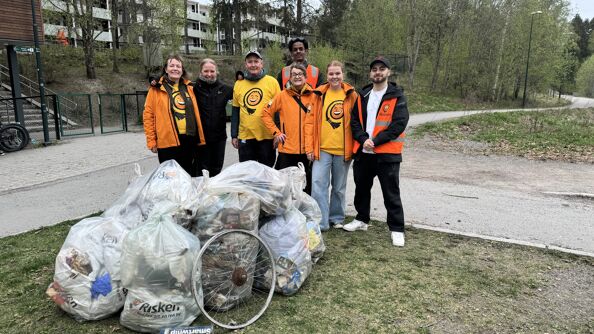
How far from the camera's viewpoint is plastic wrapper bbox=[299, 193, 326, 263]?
3.80m

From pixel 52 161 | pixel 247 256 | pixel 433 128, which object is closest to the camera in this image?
pixel 247 256

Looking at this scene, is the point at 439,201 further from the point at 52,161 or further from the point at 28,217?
the point at 52,161

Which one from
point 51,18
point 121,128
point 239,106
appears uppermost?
point 51,18

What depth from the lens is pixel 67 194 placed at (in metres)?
6.71

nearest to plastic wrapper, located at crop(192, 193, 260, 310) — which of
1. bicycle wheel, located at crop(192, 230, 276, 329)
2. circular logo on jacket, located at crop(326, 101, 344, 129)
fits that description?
bicycle wheel, located at crop(192, 230, 276, 329)

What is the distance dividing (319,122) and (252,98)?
77 cm

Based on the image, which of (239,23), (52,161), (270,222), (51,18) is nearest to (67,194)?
(52,161)

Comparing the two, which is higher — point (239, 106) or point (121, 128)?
point (239, 106)

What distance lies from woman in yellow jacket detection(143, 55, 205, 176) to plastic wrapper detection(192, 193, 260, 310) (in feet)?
5.77

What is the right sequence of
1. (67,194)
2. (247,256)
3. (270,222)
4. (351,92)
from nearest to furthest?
(247,256) < (270,222) < (351,92) < (67,194)

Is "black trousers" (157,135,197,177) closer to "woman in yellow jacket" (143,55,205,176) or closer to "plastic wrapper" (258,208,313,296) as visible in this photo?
"woman in yellow jacket" (143,55,205,176)

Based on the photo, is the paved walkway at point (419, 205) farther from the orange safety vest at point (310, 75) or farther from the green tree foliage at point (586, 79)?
the green tree foliage at point (586, 79)

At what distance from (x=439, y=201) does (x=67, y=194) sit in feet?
18.6

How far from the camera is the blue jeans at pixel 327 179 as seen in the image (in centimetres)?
451
